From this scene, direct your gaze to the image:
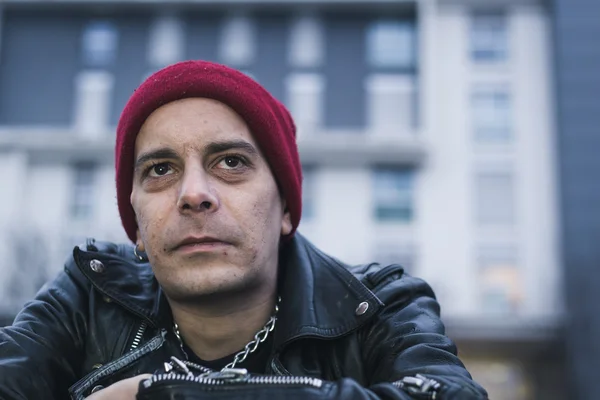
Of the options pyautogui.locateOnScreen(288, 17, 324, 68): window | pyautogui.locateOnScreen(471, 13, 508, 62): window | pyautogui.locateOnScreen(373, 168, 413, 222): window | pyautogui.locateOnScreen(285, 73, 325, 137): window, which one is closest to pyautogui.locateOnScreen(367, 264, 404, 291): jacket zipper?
pyautogui.locateOnScreen(373, 168, 413, 222): window

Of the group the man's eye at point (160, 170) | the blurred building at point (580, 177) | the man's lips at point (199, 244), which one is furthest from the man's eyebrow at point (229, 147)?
the blurred building at point (580, 177)

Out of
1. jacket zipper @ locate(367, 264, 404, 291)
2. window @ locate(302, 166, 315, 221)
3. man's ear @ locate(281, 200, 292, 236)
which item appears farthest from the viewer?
window @ locate(302, 166, 315, 221)

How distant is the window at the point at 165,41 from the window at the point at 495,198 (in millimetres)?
10010

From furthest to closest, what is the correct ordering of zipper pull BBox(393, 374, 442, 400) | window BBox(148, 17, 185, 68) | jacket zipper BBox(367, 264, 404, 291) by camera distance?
window BBox(148, 17, 185, 68) → jacket zipper BBox(367, 264, 404, 291) → zipper pull BBox(393, 374, 442, 400)

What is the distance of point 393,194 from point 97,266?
2168cm

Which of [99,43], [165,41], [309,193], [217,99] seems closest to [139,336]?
[217,99]

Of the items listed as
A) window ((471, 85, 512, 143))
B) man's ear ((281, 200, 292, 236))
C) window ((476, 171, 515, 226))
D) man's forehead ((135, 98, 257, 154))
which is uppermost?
window ((471, 85, 512, 143))

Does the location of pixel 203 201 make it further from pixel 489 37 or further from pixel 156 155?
pixel 489 37

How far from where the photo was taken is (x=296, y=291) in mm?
2131

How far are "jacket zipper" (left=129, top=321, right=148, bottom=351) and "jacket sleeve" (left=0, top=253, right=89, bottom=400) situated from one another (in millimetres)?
134

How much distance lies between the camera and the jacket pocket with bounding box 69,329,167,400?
189 centimetres

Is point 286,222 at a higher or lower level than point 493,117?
lower

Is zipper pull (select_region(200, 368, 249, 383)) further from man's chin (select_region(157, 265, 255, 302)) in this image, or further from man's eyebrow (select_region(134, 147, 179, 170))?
man's eyebrow (select_region(134, 147, 179, 170))

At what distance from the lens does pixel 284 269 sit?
2.28 m
